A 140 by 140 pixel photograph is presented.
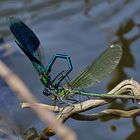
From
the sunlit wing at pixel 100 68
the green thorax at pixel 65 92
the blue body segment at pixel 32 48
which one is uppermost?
the blue body segment at pixel 32 48

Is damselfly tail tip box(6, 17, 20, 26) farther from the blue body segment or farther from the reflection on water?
the reflection on water

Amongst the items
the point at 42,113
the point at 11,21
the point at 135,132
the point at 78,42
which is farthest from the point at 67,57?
the point at 78,42

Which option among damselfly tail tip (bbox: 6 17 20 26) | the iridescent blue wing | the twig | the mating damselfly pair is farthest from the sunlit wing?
the twig

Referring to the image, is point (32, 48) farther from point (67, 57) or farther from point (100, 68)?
point (100, 68)

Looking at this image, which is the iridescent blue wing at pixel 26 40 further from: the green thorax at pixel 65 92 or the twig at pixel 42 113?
the twig at pixel 42 113

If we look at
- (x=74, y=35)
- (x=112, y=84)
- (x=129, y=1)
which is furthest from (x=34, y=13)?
(x=112, y=84)

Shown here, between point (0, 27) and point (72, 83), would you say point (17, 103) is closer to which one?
point (72, 83)

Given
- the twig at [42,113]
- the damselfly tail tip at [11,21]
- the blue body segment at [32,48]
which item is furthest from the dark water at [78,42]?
the twig at [42,113]
